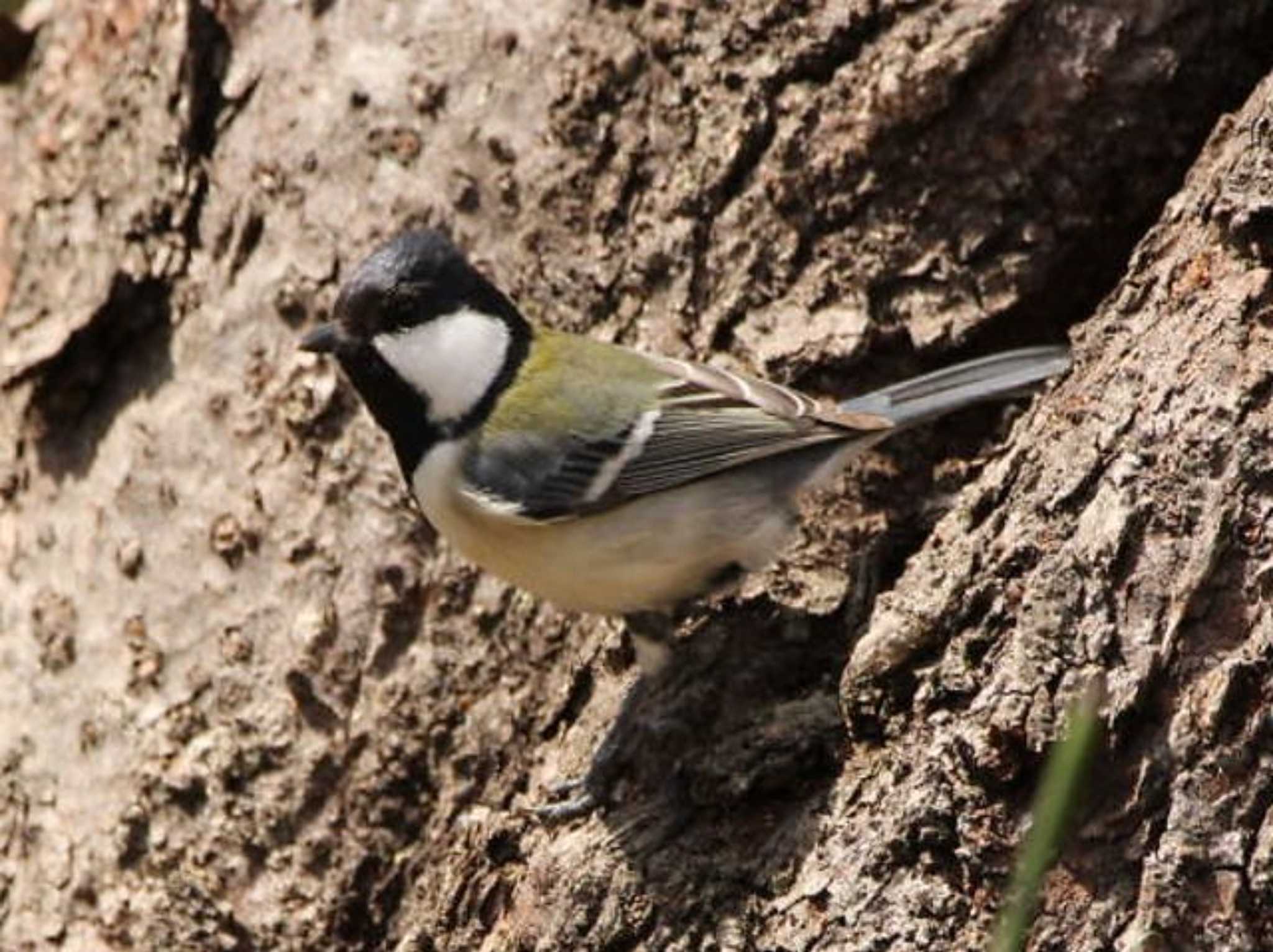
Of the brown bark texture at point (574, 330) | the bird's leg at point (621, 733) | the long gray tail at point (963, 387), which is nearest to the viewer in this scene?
the brown bark texture at point (574, 330)

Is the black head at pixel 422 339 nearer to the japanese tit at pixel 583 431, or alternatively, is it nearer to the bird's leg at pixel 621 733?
the japanese tit at pixel 583 431

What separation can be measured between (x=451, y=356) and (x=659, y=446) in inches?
14.4

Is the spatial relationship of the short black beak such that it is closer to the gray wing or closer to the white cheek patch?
the white cheek patch

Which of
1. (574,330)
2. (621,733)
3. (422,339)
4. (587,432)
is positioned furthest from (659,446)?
(621,733)

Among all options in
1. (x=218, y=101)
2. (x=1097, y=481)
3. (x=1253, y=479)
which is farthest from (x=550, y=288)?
(x=1253, y=479)

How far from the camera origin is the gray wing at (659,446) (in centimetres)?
290

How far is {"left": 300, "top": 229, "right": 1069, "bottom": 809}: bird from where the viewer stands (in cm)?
288

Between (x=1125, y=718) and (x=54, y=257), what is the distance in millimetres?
2111

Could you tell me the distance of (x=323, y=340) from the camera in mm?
2930

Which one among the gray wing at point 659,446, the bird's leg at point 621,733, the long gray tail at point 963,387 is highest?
the gray wing at point 659,446

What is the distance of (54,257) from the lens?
133 inches

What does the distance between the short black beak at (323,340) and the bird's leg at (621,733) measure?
2.03 feet

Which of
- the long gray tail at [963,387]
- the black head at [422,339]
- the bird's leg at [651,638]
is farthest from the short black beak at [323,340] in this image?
the long gray tail at [963,387]

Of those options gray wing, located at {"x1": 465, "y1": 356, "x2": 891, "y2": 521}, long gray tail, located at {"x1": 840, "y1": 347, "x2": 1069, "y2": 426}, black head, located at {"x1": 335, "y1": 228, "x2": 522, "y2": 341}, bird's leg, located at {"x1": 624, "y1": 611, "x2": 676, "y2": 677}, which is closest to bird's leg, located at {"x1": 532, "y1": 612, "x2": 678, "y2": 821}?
bird's leg, located at {"x1": 624, "y1": 611, "x2": 676, "y2": 677}
